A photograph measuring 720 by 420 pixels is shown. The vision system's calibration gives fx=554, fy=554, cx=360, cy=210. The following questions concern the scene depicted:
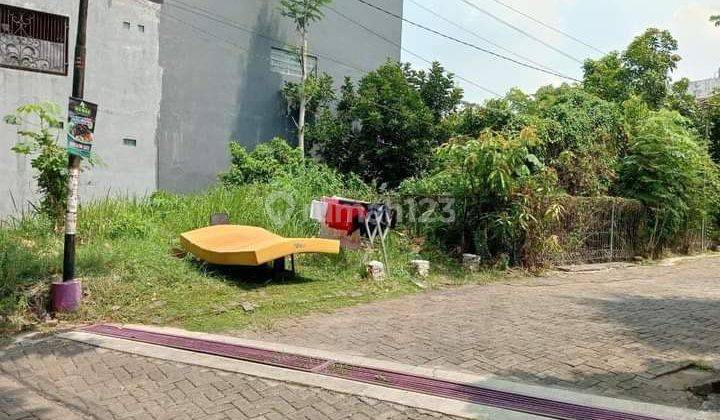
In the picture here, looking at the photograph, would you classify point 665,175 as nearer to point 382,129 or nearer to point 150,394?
point 382,129

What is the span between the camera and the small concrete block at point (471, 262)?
10.6 meters

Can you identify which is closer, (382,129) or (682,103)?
(382,129)

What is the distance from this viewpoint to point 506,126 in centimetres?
1366

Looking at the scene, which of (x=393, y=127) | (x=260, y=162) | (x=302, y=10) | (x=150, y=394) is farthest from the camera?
(x=393, y=127)

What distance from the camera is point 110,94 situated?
12906 mm

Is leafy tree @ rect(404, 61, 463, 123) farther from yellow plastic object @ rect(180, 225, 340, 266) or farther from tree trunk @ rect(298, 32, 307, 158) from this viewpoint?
yellow plastic object @ rect(180, 225, 340, 266)

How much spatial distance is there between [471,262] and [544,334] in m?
4.37

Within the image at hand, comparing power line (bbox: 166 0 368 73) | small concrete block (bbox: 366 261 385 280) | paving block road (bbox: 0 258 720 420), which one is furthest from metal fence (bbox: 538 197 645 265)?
power line (bbox: 166 0 368 73)

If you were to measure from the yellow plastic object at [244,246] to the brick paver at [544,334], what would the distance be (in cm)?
122

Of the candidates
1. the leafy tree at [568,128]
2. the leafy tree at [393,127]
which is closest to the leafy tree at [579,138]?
the leafy tree at [568,128]

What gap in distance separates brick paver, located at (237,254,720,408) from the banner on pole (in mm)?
2996

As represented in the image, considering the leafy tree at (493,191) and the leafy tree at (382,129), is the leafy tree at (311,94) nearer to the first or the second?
the leafy tree at (382,129)

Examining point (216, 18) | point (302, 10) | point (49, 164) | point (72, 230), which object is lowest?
point (72, 230)

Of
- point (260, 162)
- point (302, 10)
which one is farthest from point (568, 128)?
point (302, 10)
